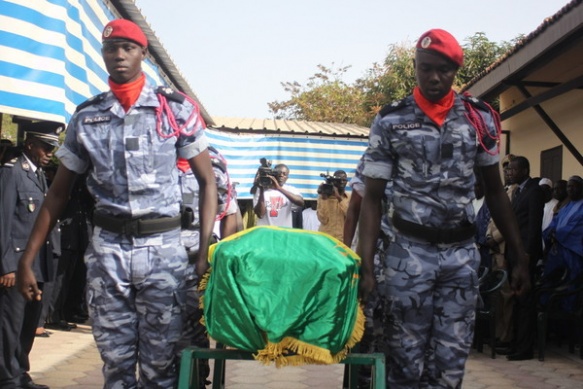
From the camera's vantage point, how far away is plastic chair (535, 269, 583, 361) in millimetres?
7934

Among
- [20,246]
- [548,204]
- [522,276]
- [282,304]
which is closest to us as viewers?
[282,304]

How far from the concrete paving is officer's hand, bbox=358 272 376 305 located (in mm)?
2829

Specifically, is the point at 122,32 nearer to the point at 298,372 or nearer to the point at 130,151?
the point at 130,151

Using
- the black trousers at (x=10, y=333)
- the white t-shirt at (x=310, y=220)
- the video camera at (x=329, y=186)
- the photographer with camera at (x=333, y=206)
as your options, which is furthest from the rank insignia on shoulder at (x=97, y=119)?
the white t-shirt at (x=310, y=220)

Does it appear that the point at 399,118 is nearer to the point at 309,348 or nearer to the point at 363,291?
the point at 363,291

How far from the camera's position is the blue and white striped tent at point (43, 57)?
4484 millimetres

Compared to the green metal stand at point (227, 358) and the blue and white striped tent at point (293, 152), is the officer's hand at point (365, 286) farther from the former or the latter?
the blue and white striped tent at point (293, 152)

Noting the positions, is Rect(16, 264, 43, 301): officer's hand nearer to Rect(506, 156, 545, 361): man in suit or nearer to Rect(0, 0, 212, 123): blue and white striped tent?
Rect(0, 0, 212, 123): blue and white striped tent

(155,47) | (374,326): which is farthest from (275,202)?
(374,326)

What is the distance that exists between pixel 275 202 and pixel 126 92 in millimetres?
6078

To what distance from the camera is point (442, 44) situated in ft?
12.6

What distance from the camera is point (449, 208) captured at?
3.94 meters

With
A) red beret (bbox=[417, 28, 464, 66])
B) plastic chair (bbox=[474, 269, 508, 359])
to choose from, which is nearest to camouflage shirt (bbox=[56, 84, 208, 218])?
red beret (bbox=[417, 28, 464, 66])

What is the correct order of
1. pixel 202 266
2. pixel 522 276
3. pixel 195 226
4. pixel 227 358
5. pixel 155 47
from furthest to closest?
pixel 155 47 < pixel 195 226 < pixel 522 276 < pixel 202 266 < pixel 227 358
